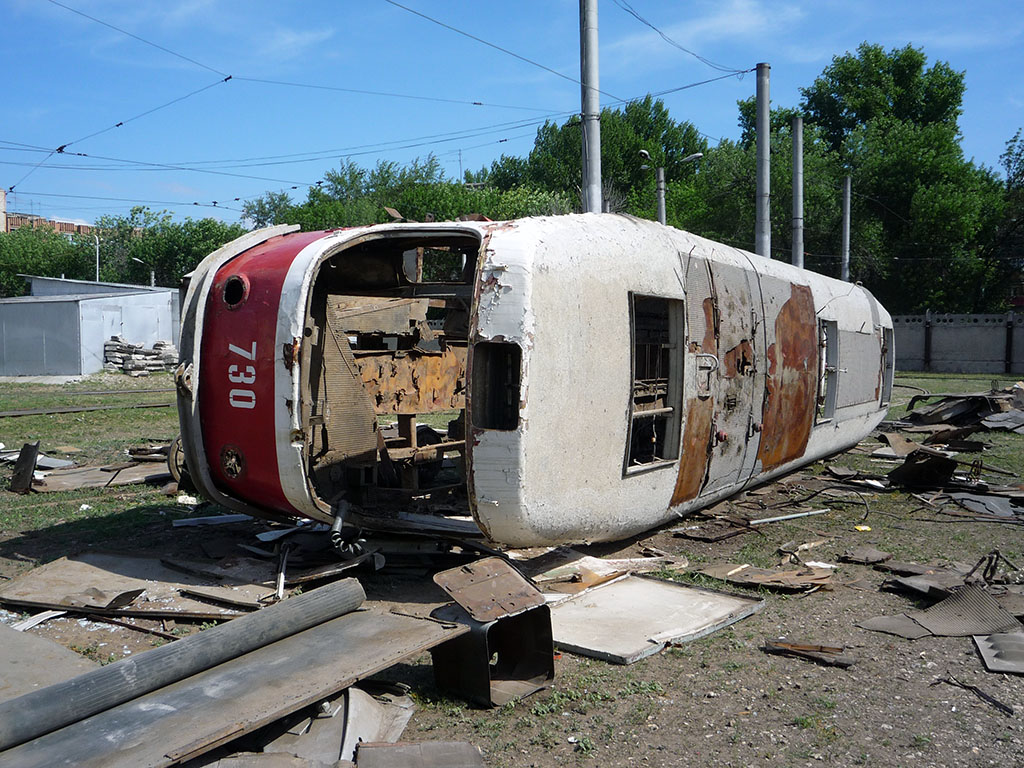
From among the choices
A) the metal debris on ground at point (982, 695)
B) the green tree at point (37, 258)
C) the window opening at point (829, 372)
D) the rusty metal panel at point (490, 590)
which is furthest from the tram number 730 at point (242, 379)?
the green tree at point (37, 258)

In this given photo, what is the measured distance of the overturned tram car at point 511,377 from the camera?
5.73 meters

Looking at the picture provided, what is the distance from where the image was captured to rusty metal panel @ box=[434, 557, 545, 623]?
459 cm

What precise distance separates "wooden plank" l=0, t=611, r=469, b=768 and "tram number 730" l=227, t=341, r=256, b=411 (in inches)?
71.8

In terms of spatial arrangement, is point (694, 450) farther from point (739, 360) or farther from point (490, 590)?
point (490, 590)

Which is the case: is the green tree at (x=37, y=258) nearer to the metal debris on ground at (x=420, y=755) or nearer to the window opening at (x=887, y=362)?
the window opening at (x=887, y=362)

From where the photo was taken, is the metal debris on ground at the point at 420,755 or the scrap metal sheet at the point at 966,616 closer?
the metal debris on ground at the point at 420,755

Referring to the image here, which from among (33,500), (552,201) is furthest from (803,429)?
(552,201)

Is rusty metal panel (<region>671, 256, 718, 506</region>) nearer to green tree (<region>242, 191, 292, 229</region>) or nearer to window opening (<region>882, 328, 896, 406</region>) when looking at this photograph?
window opening (<region>882, 328, 896, 406</region>)

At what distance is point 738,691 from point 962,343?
3661cm

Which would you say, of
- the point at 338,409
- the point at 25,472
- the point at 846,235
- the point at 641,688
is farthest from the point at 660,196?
the point at 641,688

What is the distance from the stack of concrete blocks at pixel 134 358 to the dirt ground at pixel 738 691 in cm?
2285

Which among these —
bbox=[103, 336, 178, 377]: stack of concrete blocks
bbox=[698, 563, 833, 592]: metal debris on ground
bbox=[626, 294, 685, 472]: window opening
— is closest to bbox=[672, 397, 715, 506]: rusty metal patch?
bbox=[626, 294, 685, 472]: window opening

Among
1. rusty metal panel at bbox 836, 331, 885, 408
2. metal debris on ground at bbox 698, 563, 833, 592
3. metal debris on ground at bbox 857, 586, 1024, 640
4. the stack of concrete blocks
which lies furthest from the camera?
the stack of concrete blocks

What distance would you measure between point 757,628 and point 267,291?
4000 millimetres
